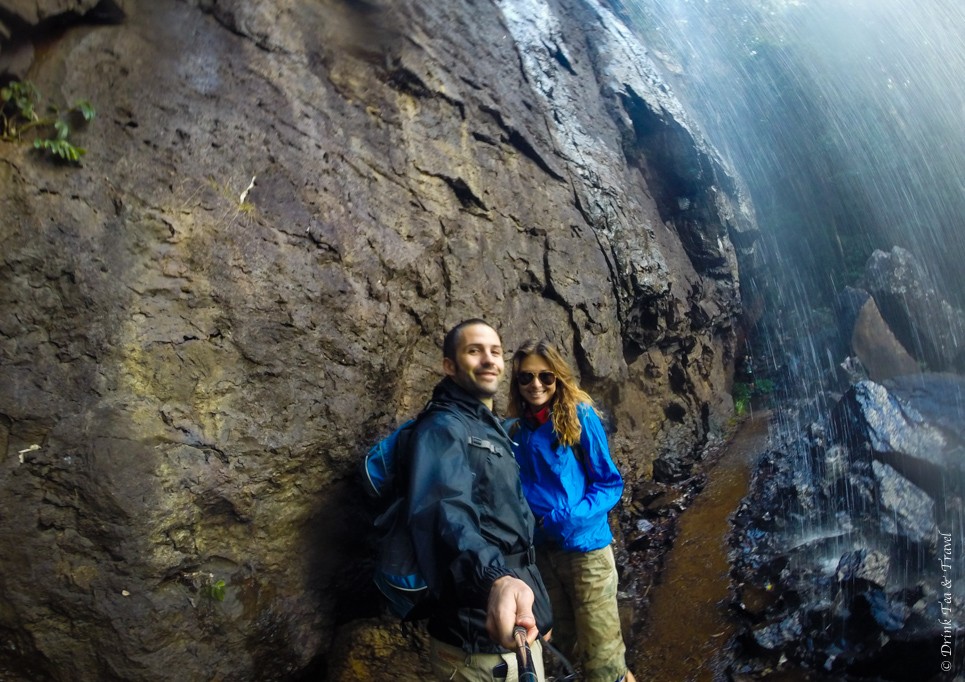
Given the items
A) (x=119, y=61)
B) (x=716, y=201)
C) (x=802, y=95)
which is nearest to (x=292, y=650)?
(x=119, y=61)

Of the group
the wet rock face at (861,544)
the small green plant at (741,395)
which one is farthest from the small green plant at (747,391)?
the wet rock face at (861,544)

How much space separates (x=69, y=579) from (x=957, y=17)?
77.1 feet

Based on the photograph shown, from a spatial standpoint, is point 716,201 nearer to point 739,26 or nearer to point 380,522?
point 380,522

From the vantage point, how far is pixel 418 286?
14.6ft

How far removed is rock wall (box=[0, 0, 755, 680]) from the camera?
2803 millimetres

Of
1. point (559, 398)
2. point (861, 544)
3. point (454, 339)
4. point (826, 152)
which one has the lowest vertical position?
point (861, 544)

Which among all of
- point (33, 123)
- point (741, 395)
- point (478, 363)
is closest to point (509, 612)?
point (478, 363)

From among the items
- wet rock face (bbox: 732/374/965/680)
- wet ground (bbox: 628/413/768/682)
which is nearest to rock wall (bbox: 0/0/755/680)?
wet ground (bbox: 628/413/768/682)

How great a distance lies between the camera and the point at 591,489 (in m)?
3.43

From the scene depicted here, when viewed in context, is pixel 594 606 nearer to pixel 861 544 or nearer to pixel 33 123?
pixel 861 544

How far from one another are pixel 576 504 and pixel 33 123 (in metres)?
3.38

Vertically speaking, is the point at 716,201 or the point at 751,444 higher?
the point at 716,201

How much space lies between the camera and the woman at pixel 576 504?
3355mm

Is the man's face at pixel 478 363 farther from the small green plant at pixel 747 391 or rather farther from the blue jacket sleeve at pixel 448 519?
the small green plant at pixel 747 391
